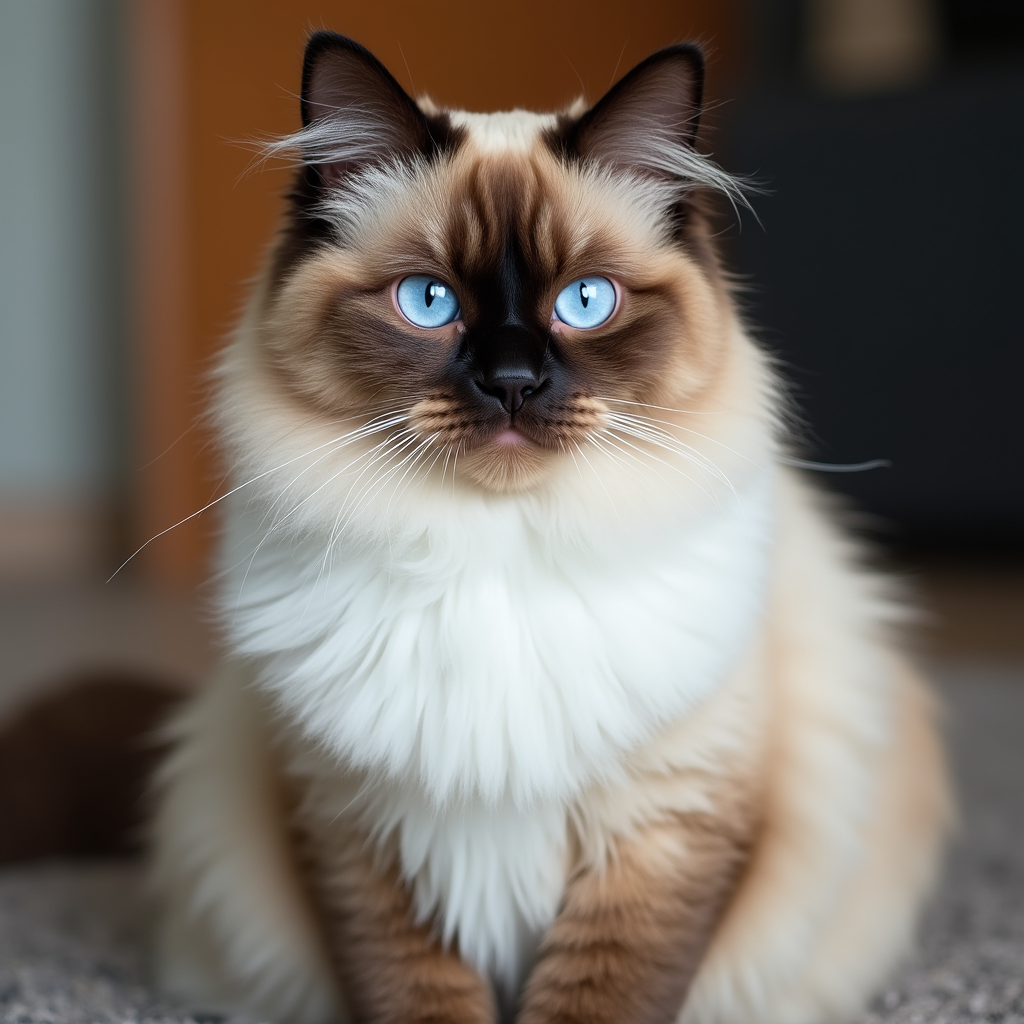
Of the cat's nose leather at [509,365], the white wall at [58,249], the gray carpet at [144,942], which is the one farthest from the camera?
the white wall at [58,249]

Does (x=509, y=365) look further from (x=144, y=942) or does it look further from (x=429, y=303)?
(x=144, y=942)

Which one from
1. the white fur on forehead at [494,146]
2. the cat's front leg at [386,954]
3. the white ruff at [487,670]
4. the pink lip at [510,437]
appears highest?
the white fur on forehead at [494,146]

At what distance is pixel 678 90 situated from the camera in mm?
1185

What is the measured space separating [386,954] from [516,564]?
0.40 metres

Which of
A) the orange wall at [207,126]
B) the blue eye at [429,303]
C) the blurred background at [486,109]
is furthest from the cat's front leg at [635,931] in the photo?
the orange wall at [207,126]

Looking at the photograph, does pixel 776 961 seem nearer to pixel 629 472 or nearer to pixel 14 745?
pixel 629 472

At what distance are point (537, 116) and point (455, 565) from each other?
0.49m

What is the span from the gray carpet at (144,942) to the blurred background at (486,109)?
3.96 feet

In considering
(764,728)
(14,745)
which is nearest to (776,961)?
(764,728)

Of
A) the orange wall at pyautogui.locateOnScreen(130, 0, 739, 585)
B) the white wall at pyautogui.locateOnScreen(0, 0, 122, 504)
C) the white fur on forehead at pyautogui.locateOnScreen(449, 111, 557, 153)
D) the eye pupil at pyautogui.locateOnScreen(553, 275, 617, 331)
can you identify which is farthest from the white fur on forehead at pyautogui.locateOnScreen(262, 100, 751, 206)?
the white wall at pyautogui.locateOnScreen(0, 0, 122, 504)

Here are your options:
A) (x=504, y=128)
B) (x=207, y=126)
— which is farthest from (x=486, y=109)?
(x=504, y=128)

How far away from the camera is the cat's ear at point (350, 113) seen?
1.13m

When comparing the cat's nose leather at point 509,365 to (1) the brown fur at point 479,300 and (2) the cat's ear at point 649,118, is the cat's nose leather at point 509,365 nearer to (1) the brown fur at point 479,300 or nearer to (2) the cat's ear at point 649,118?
(1) the brown fur at point 479,300

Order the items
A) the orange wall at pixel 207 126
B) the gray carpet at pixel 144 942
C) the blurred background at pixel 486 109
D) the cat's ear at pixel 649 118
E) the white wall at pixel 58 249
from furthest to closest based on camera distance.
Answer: the white wall at pixel 58 249, the orange wall at pixel 207 126, the blurred background at pixel 486 109, the gray carpet at pixel 144 942, the cat's ear at pixel 649 118
